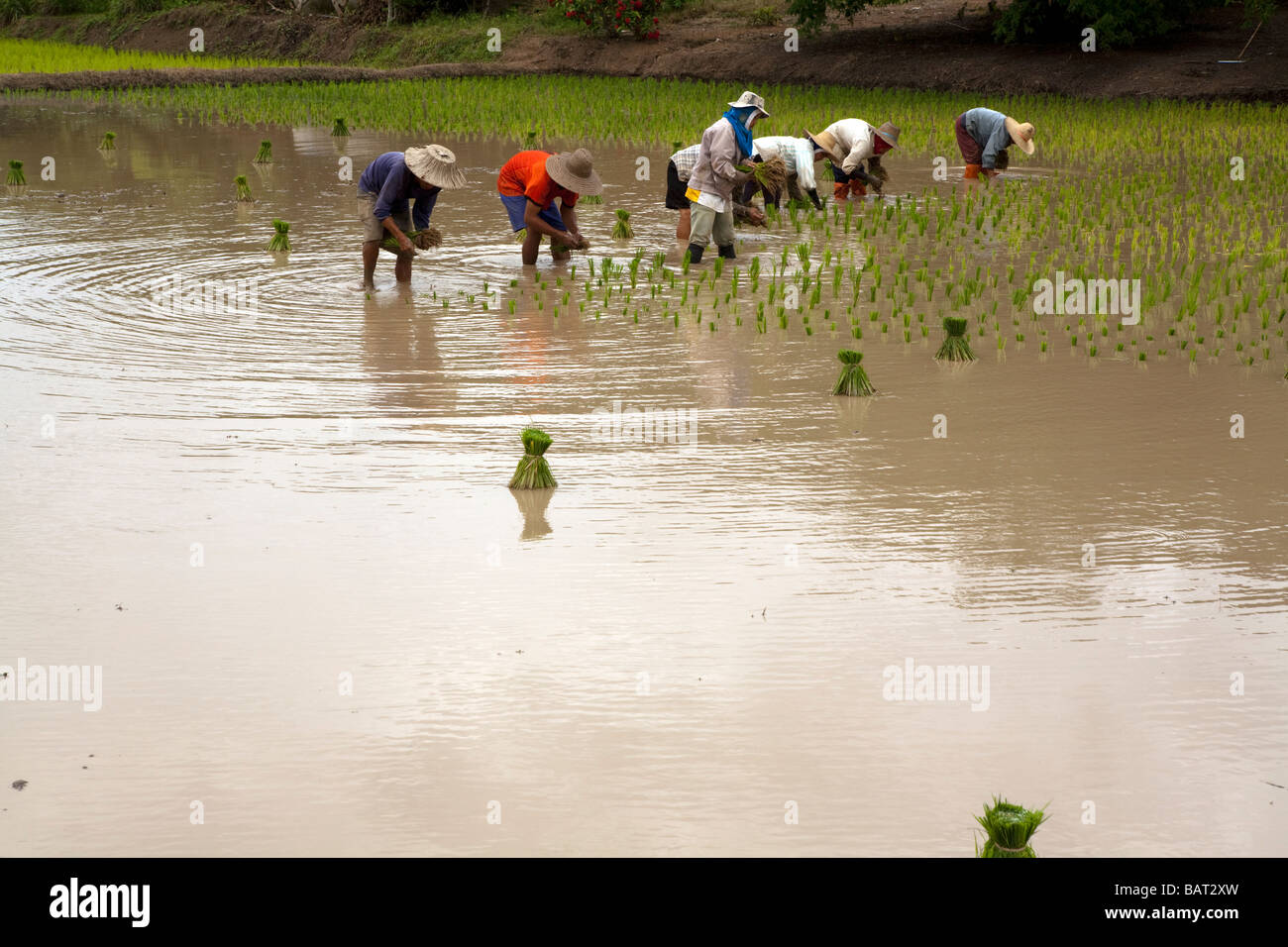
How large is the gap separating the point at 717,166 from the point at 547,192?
1.21 meters

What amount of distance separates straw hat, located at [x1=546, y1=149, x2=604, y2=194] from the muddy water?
1653 millimetres

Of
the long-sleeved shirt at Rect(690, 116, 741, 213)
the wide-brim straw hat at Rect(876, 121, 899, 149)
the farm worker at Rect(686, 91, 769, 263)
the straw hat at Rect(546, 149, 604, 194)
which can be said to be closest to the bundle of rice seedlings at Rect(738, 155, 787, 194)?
the farm worker at Rect(686, 91, 769, 263)

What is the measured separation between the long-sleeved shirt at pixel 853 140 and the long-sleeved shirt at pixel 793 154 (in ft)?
2.89

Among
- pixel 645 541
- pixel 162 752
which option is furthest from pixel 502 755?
pixel 645 541

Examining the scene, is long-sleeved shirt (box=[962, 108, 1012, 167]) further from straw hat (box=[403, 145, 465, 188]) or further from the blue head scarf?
straw hat (box=[403, 145, 465, 188])

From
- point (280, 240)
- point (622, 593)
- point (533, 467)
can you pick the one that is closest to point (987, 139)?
point (280, 240)

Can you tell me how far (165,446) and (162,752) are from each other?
2.68m

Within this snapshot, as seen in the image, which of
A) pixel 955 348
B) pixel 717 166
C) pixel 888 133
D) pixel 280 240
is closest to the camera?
pixel 955 348

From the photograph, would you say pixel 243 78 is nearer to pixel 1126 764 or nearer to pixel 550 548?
pixel 550 548

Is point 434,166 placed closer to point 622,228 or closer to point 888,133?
point 622,228

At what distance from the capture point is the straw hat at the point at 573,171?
946 centimetres

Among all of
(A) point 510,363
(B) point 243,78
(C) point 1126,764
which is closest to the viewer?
(C) point 1126,764

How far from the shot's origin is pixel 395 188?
28.6 feet

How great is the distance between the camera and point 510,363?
7523mm
